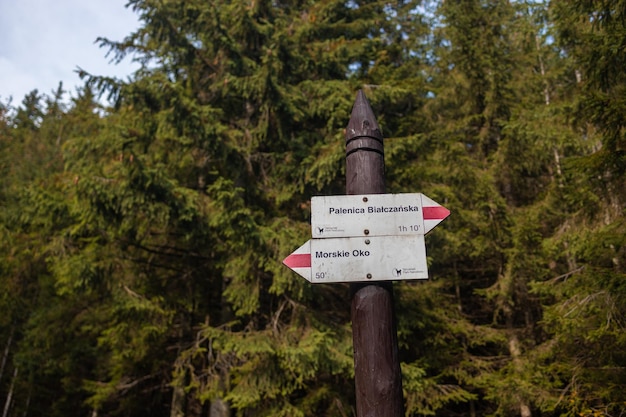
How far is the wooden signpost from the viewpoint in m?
2.14

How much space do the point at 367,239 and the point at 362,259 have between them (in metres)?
0.11

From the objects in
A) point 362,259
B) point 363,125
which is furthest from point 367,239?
point 363,125

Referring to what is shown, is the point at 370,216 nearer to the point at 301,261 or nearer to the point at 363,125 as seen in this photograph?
the point at 301,261

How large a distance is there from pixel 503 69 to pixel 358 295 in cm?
1111

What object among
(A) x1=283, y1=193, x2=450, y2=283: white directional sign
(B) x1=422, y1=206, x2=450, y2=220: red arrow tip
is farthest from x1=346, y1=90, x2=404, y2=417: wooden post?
(B) x1=422, y1=206, x2=450, y2=220: red arrow tip

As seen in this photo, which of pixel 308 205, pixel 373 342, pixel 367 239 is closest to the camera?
pixel 373 342

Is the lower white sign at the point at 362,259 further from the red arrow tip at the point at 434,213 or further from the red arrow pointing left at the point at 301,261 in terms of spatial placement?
the red arrow tip at the point at 434,213

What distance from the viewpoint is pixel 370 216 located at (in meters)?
2.32

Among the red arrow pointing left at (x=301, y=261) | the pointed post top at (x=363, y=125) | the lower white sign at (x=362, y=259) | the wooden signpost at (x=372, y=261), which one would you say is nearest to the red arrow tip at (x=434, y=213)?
the wooden signpost at (x=372, y=261)

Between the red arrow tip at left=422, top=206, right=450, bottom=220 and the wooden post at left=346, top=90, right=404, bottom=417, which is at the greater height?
the red arrow tip at left=422, top=206, right=450, bottom=220

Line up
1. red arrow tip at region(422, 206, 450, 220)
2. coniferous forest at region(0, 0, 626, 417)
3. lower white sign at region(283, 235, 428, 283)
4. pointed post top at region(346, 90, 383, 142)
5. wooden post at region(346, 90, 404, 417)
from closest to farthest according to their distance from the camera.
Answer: wooden post at region(346, 90, 404, 417) → lower white sign at region(283, 235, 428, 283) → red arrow tip at region(422, 206, 450, 220) → pointed post top at region(346, 90, 383, 142) → coniferous forest at region(0, 0, 626, 417)

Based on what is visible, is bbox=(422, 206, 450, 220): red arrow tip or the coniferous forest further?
the coniferous forest

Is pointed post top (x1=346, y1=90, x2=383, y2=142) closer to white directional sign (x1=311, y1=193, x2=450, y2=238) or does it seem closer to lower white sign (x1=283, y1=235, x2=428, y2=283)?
white directional sign (x1=311, y1=193, x2=450, y2=238)

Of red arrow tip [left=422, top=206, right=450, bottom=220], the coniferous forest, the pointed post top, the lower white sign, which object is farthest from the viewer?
the coniferous forest
